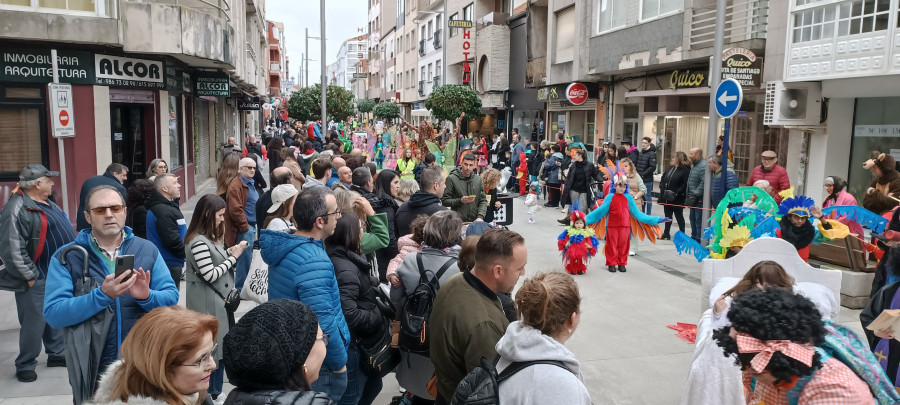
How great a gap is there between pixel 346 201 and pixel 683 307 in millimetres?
4479

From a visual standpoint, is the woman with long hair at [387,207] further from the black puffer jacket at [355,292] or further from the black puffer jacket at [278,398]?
the black puffer jacket at [278,398]

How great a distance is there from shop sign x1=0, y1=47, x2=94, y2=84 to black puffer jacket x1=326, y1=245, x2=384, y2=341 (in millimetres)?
9414

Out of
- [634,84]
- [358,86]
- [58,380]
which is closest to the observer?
[58,380]

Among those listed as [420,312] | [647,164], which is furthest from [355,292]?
[647,164]

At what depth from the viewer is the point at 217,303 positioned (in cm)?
462

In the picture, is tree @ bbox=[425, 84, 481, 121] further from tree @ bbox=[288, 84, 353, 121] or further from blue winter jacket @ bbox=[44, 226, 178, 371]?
blue winter jacket @ bbox=[44, 226, 178, 371]

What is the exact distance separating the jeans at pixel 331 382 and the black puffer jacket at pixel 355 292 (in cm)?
33

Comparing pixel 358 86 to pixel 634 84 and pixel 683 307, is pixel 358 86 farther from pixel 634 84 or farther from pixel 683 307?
pixel 683 307

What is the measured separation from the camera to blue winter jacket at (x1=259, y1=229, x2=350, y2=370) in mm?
3414

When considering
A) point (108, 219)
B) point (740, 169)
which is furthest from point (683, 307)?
A: point (740, 169)

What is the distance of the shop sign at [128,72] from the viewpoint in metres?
12.0

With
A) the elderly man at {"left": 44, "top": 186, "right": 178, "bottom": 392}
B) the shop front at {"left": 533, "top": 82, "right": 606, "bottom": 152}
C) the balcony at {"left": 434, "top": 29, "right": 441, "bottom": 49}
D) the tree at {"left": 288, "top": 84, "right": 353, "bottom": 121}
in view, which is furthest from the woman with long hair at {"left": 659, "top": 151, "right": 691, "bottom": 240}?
the balcony at {"left": 434, "top": 29, "right": 441, "bottom": 49}

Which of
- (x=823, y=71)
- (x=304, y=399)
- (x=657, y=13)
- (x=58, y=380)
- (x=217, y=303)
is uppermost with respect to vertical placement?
(x=657, y=13)

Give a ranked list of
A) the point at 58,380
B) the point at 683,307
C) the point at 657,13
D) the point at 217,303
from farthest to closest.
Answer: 1. the point at 657,13
2. the point at 683,307
3. the point at 58,380
4. the point at 217,303
